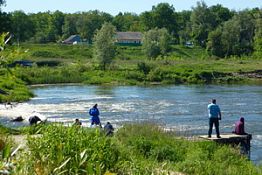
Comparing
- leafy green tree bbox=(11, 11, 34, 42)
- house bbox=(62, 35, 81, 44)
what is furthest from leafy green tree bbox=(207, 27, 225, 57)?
house bbox=(62, 35, 81, 44)

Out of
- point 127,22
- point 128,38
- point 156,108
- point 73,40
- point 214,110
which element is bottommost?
point 156,108

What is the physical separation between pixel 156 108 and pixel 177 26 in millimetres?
112840

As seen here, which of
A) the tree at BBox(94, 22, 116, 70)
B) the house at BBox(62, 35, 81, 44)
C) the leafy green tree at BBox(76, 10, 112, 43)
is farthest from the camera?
the leafy green tree at BBox(76, 10, 112, 43)

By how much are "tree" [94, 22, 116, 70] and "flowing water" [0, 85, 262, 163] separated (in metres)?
25.0

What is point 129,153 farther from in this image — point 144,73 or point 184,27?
point 184,27

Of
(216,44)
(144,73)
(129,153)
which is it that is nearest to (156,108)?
(129,153)

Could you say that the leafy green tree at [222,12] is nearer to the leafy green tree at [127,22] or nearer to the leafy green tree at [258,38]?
the leafy green tree at [258,38]

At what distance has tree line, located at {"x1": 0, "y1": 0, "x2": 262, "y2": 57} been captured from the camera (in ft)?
360

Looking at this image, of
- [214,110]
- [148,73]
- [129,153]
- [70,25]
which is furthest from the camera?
[70,25]

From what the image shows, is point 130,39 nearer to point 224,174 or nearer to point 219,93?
point 219,93

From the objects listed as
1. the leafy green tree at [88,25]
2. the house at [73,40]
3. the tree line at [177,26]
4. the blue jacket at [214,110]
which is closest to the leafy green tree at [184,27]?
the tree line at [177,26]

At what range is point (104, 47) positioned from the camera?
8562 cm

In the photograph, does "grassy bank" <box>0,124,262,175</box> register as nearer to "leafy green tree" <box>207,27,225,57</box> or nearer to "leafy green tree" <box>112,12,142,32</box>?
"leafy green tree" <box>207,27,225,57</box>

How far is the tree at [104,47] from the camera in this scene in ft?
276
